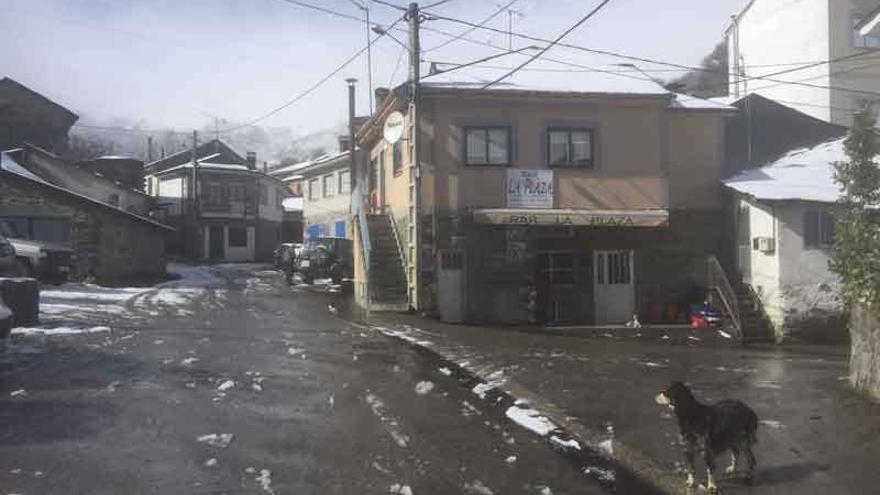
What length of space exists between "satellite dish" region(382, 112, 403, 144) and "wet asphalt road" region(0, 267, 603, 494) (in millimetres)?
7315

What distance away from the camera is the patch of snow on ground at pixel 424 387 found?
9554 millimetres

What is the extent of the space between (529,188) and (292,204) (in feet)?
152

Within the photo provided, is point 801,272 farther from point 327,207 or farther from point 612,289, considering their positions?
point 327,207

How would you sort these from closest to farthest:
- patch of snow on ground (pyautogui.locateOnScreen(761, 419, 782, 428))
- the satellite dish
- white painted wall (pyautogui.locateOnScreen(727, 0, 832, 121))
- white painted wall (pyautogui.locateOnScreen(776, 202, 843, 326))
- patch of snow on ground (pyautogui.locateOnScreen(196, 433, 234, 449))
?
patch of snow on ground (pyautogui.locateOnScreen(196, 433, 234, 449)) < patch of snow on ground (pyautogui.locateOnScreen(761, 419, 782, 428)) < white painted wall (pyautogui.locateOnScreen(776, 202, 843, 326)) < the satellite dish < white painted wall (pyautogui.locateOnScreen(727, 0, 832, 121))

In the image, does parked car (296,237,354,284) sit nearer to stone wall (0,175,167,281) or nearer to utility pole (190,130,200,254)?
stone wall (0,175,167,281)

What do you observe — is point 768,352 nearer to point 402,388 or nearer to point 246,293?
point 402,388

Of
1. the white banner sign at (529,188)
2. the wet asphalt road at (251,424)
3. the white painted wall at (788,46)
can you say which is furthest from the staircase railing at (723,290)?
the white painted wall at (788,46)

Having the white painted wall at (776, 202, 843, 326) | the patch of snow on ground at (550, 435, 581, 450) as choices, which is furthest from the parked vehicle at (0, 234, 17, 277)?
the white painted wall at (776, 202, 843, 326)

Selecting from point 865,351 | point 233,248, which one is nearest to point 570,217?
point 865,351

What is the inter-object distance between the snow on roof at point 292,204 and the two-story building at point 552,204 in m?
40.6

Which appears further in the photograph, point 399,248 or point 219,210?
point 219,210

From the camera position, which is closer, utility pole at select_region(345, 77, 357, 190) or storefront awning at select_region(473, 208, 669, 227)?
storefront awning at select_region(473, 208, 669, 227)

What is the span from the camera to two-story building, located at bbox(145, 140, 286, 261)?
51094 mm

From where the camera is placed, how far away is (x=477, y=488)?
18.6ft
